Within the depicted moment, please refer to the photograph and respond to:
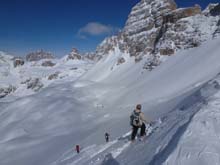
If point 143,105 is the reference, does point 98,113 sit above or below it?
below

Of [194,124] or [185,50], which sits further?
[185,50]

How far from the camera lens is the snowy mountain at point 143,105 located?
28.3 ft

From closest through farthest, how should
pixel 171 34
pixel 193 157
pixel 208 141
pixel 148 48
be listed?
pixel 193 157, pixel 208 141, pixel 171 34, pixel 148 48

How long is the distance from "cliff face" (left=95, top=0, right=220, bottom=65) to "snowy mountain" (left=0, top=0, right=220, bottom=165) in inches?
10.5

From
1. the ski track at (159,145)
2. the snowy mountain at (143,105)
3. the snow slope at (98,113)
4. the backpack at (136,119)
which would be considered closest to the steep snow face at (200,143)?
the snowy mountain at (143,105)

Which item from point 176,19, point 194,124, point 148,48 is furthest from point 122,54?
point 194,124

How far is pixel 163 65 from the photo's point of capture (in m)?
65.2

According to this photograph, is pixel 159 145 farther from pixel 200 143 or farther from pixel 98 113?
pixel 98 113

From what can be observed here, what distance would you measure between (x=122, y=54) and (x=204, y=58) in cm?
5414

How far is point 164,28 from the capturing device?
7931 cm

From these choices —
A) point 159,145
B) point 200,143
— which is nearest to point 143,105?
point 159,145

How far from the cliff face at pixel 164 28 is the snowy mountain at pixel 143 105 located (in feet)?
0.88

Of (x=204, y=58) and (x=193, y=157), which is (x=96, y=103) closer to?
(x=204, y=58)

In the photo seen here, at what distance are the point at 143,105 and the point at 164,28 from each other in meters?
41.2
